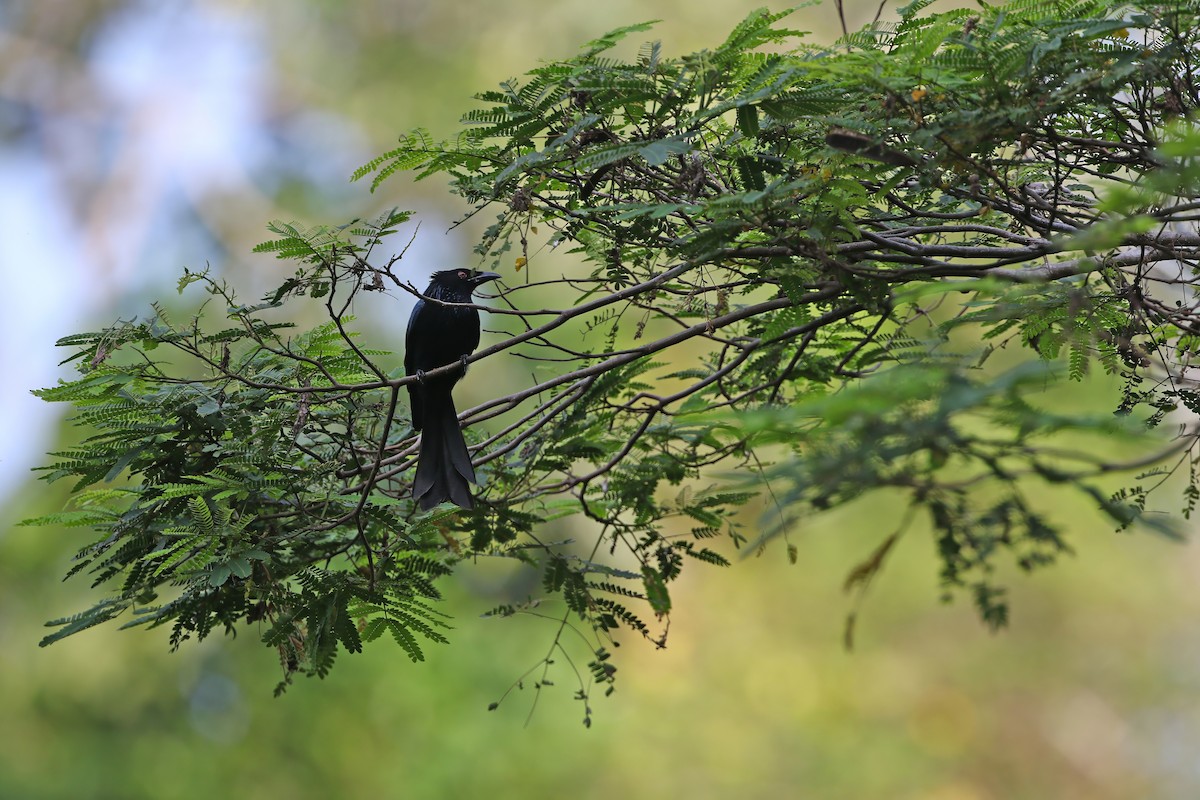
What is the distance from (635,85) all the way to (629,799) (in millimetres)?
10982

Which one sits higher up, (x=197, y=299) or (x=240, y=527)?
(x=197, y=299)

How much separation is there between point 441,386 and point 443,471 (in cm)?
52

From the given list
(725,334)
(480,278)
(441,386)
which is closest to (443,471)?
(441,386)

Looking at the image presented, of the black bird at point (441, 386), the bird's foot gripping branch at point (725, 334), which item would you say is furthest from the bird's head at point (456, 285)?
the bird's foot gripping branch at point (725, 334)

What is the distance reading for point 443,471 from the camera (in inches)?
152

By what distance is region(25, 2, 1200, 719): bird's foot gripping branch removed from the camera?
213 cm

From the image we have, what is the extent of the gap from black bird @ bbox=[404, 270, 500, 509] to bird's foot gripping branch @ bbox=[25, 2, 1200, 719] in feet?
0.05

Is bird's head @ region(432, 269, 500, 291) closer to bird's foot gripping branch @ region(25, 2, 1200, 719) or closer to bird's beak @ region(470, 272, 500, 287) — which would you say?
bird's beak @ region(470, 272, 500, 287)

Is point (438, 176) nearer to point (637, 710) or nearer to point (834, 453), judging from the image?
point (637, 710)

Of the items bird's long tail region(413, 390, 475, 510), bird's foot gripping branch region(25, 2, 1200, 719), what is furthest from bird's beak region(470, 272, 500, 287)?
bird's long tail region(413, 390, 475, 510)

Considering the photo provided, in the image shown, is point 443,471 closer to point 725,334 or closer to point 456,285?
point 725,334

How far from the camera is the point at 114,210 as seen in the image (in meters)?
14.5

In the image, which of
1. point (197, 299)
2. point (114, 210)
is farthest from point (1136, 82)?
point (114, 210)

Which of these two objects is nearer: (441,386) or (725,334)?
(441,386)
